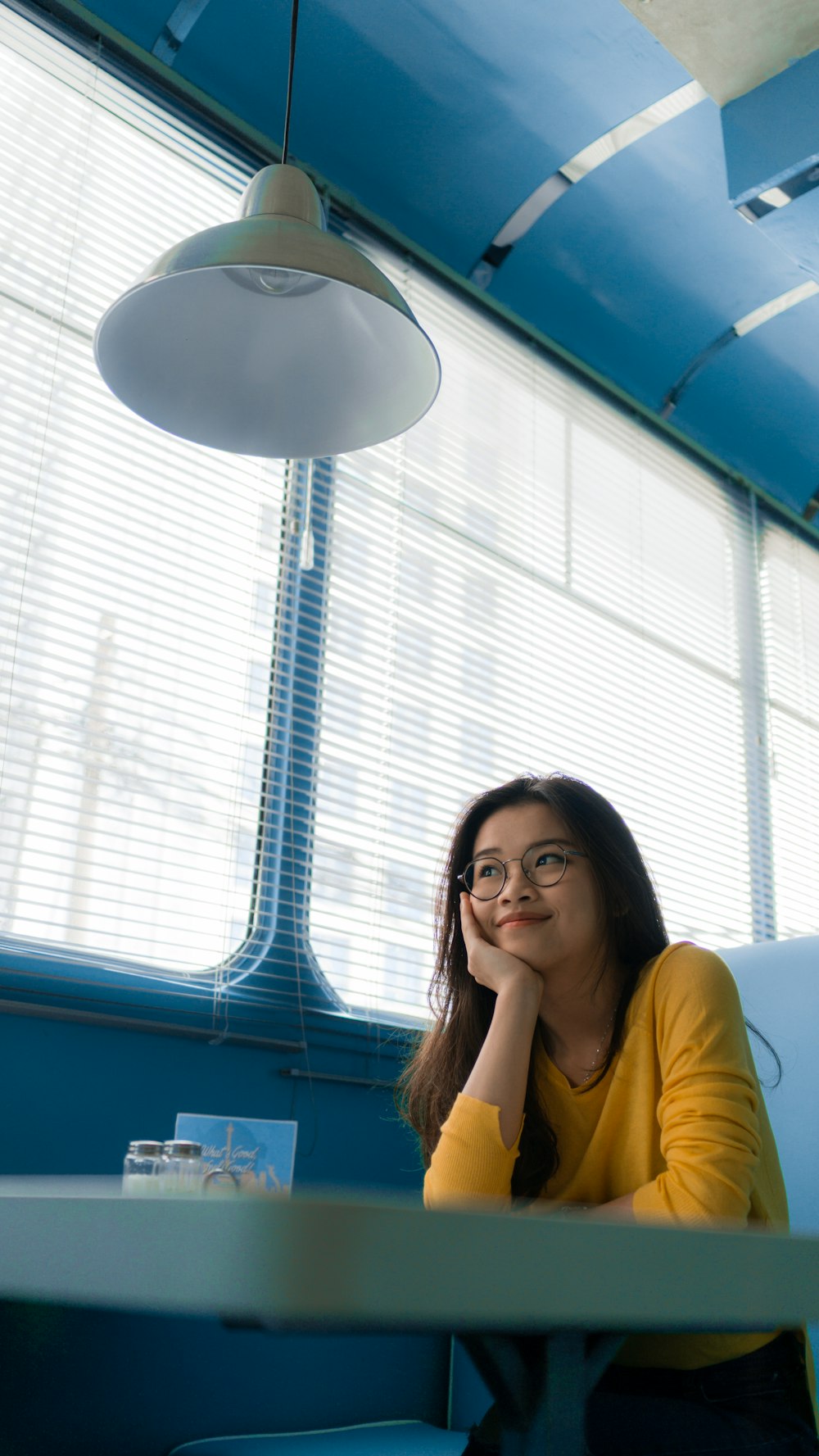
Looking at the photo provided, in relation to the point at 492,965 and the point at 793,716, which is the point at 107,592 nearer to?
the point at 492,965

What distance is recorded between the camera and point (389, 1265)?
1.25ft

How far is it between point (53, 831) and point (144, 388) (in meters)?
0.83

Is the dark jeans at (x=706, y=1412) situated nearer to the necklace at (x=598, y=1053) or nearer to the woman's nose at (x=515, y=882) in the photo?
the necklace at (x=598, y=1053)

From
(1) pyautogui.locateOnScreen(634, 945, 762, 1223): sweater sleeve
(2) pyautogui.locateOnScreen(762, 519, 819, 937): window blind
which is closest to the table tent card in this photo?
(1) pyautogui.locateOnScreen(634, 945, 762, 1223): sweater sleeve

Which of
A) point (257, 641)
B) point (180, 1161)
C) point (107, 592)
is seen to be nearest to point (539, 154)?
point (257, 641)

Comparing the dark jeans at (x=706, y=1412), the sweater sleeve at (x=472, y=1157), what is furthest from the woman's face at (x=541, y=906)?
the dark jeans at (x=706, y=1412)

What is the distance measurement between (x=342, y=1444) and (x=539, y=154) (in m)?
2.83

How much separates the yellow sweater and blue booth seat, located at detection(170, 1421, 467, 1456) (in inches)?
24.1

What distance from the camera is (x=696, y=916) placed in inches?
142

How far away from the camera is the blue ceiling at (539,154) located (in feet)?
8.93

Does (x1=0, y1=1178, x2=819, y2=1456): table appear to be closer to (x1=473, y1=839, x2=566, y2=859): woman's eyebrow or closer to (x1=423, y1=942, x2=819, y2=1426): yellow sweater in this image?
(x1=423, y1=942, x2=819, y2=1426): yellow sweater

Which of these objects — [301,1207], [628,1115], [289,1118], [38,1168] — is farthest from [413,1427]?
[301,1207]

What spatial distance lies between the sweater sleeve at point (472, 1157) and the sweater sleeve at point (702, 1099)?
6.5 inches

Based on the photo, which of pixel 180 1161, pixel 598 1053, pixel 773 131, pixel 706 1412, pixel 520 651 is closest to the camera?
pixel 180 1161
